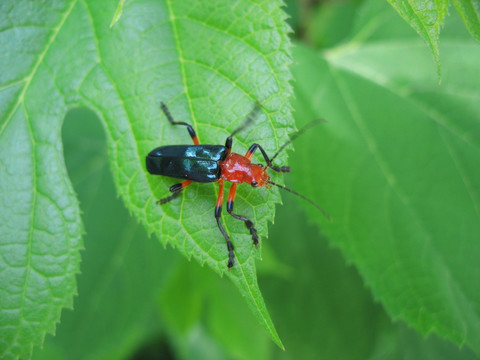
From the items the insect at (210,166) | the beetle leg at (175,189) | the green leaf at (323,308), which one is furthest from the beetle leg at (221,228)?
the green leaf at (323,308)

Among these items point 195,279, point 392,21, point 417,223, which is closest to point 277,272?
point 195,279

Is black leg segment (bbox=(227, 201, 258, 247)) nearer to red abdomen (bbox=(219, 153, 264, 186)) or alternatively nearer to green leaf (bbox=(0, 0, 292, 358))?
green leaf (bbox=(0, 0, 292, 358))

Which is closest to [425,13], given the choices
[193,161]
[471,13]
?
[471,13]

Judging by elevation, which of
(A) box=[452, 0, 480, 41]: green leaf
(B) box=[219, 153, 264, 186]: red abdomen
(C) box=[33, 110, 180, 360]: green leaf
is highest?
(A) box=[452, 0, 480, 41]: green leaf

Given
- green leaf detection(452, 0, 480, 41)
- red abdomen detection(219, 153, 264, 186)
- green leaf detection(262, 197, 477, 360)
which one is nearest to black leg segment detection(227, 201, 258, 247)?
red abdomen detection(219, 153, 264, 186)

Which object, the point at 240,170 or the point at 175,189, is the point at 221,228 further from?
the point at 240,170

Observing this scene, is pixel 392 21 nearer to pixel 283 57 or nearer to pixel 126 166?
pixel 283 57

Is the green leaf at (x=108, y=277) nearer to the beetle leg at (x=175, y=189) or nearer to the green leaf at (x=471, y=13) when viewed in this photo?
the beetle leg at (x=175, y=189)
